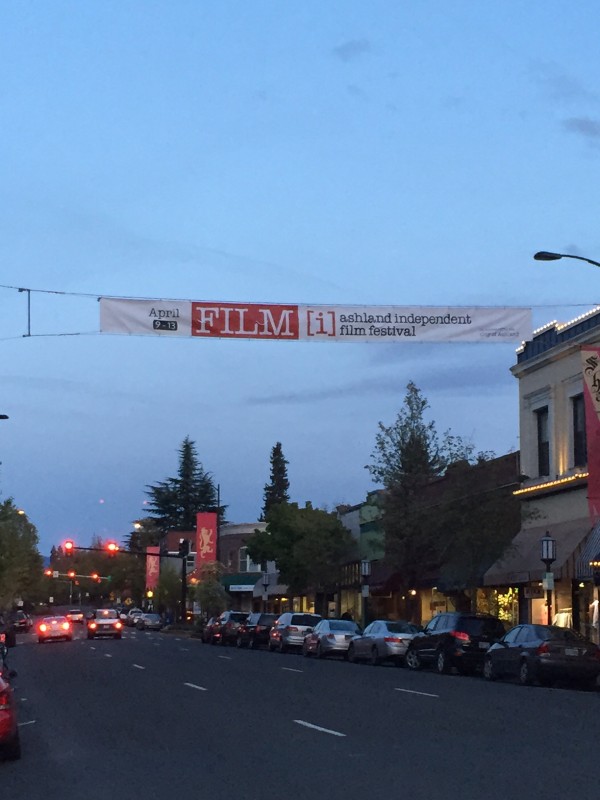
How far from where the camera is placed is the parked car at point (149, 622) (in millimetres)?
91675

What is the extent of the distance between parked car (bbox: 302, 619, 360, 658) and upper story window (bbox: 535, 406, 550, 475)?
8417 millimetres

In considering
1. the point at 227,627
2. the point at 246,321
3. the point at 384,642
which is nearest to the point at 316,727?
the point at 246,321

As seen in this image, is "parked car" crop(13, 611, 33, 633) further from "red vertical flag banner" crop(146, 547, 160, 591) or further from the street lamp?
the street lamp

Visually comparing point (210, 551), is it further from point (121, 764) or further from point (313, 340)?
point (121, 764)

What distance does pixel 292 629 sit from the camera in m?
47.3

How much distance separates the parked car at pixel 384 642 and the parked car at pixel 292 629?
937 centimetres

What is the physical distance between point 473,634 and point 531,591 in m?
7.93

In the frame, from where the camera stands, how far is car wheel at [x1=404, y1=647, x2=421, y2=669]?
32.8 meters

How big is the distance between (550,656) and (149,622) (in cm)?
6935

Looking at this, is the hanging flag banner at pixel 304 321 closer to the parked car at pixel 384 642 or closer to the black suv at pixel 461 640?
the black suv at pixel 461 640

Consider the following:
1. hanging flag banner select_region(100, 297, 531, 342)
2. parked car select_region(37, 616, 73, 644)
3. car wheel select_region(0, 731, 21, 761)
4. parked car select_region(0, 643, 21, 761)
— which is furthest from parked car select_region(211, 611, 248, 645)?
parked car select_region(0, 643, 21, 761)

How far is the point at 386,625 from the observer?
36125 millimetres

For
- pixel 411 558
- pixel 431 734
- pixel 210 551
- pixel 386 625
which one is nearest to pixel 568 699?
pixel 431 734

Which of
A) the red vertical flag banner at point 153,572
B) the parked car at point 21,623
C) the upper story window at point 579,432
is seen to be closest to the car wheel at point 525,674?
the upper story window at point 579,432
